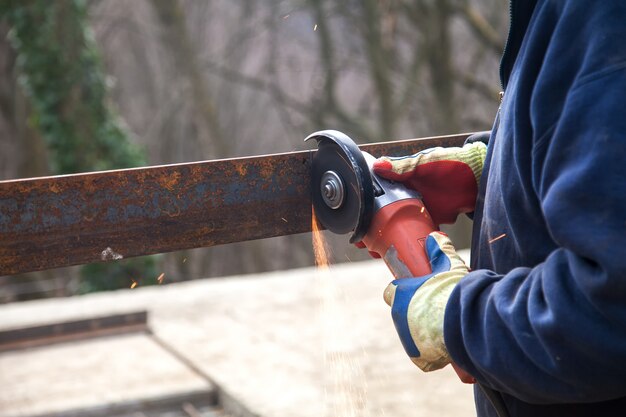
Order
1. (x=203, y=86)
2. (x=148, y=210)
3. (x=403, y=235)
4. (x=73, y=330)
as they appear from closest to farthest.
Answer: (x=403, y=235)
(x=148, y=210)
(x=73, y=330)
(x=203, y=86)

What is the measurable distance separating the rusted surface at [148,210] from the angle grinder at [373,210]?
156 mm

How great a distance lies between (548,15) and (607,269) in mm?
404

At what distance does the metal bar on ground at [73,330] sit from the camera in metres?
4.49

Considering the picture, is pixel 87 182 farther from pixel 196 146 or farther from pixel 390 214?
pixel 196 146

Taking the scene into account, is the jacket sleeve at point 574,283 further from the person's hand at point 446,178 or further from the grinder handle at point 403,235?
Result: the person's hand at point 446,178

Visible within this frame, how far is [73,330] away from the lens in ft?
15.1

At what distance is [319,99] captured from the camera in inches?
563

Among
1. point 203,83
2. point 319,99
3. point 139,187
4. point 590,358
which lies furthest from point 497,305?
point 319,99

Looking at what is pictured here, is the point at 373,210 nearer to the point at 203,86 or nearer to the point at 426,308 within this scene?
the point at 426,308

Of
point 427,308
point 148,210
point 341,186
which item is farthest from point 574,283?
point 148,210

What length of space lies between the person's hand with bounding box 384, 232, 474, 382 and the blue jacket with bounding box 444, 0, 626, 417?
49 mm

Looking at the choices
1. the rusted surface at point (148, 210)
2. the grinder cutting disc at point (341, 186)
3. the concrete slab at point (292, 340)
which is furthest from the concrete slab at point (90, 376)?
the grinder cutting disc at point (341, 186)

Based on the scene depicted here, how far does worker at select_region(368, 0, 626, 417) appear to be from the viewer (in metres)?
1.07

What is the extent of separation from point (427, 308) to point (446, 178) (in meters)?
0.48
